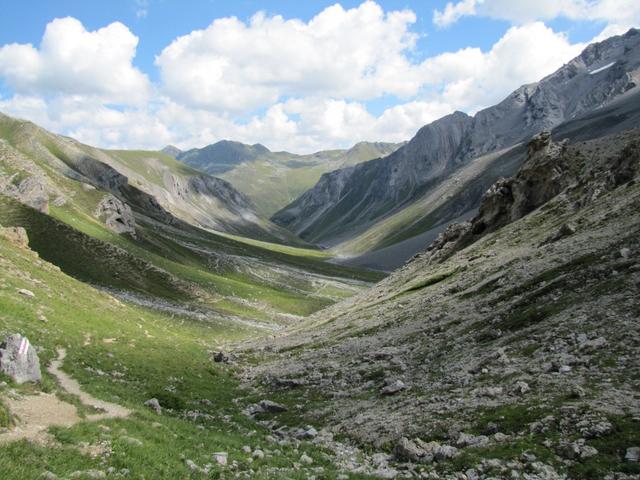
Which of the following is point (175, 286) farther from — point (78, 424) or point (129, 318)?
point (78, 424)

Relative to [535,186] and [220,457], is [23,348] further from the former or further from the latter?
[535,186]

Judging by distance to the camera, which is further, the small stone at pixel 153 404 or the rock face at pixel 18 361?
the small stone at pixel 153 404

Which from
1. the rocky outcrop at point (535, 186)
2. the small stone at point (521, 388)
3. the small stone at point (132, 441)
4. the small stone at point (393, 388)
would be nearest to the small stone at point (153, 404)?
the small stone at point (132, 441)

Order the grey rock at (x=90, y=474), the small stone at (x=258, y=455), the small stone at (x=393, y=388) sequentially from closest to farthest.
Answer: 1. the grey rock at (x=90, y=474)
2. the small stone at (x=258, y=455)
3. the small stone at (x=393, y=388)

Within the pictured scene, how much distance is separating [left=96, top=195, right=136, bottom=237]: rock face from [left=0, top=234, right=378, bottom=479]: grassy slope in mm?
48650

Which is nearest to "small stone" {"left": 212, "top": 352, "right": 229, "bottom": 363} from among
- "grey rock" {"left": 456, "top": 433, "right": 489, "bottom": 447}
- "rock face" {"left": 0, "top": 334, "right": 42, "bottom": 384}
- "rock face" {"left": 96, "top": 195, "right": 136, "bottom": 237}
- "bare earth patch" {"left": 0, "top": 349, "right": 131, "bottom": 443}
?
"bare earth patch" {"left": 0, "top": 349, "right": 131, "bottom": 443}

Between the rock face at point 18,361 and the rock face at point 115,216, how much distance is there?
85.5 metres

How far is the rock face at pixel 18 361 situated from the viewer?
20469 mm

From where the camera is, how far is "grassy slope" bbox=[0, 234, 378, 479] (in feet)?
47.5

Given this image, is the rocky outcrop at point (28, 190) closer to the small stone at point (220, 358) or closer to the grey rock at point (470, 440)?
the small stone at point (220, 358)

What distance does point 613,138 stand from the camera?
74750 mm

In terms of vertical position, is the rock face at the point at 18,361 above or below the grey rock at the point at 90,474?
above

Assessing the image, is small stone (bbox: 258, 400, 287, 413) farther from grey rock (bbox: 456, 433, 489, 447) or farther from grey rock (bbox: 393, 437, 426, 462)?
grey rock (bbox: 456, 433, 489, 447)

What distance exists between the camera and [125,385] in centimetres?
2869
